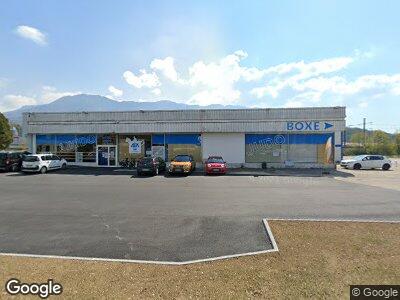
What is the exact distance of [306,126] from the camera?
92.3ft

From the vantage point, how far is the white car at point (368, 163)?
30.3 metres

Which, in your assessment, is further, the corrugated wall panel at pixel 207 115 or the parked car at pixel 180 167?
the corrugated wall panel at pixel 207 115

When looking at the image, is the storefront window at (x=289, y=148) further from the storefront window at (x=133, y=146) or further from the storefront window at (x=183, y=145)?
the storefront window at (x=133, y=146)

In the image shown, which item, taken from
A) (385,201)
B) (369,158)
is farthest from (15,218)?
(369,158)

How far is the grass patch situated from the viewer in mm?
5035

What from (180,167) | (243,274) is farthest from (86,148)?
(243,274)

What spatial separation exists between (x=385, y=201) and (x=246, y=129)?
16.8 m

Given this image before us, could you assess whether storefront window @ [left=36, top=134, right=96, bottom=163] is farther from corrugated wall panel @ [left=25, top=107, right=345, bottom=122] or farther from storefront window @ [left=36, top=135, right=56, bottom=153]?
corrugated wall panel @ [left=25, top=107, right=345, bottom=122]

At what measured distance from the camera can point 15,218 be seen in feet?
32.8

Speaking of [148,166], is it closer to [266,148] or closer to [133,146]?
[133,146]

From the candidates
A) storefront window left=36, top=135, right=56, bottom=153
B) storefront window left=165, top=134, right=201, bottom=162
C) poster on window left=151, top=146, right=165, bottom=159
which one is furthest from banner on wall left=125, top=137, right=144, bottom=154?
storefront window left=36, top=135, right=56, bottom=153

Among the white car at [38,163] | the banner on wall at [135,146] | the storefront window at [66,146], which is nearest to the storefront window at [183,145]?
the banner on wall at [135,146]

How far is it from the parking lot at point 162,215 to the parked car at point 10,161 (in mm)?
11261

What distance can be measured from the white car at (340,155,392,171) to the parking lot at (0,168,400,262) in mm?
15449
